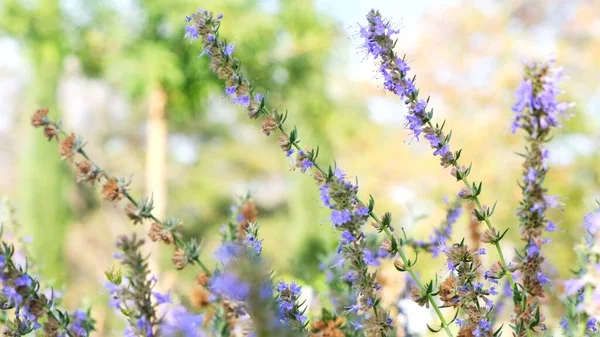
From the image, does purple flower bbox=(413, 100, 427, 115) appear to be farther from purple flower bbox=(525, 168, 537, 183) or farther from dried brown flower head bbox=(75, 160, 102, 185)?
dried brown flower head bbox=(75, 160, 102, 185)

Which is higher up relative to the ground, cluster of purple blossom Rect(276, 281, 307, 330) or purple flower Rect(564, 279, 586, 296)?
cluster of purple blossom Rect(276, 281, 307, 330)

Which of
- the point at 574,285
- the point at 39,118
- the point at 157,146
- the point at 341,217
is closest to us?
the point at 574,285

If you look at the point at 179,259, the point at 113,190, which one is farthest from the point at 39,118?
the point at 179,259

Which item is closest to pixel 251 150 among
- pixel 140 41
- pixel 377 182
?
pixel 377 182

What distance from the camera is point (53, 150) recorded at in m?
13.5

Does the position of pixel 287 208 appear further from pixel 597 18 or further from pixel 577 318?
pixel 577 318

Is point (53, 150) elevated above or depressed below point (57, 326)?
above

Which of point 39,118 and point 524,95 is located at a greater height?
point 39,118

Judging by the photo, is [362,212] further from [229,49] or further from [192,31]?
[192,31]

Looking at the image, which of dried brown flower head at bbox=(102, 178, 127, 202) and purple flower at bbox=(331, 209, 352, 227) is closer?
purple flower at bbox=(331, 209, 352, 227)

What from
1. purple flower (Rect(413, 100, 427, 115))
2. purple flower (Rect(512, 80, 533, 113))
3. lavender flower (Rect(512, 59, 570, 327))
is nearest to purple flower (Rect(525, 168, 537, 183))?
lavender flower (Rect(512, 59, 570, 327))

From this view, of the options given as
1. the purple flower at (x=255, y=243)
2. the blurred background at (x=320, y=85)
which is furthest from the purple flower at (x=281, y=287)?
the blurred background at (x=320, y=85)

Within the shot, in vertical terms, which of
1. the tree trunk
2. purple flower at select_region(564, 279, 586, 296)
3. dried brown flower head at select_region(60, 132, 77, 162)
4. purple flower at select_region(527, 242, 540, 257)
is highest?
the tree trunk

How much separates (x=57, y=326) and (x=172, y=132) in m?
22.0
